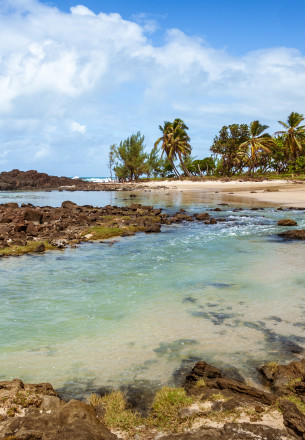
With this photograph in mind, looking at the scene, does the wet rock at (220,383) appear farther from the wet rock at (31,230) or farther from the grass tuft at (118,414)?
the wet rock at (31,230)

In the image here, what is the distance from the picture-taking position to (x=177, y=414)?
14.6ft

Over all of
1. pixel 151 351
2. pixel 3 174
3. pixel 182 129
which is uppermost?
pixel 182 129

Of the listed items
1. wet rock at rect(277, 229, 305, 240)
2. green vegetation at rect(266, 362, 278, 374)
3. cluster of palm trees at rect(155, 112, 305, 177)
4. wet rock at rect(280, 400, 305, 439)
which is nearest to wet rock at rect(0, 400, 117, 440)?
wet rock at rect(280, 400, 305, 439)

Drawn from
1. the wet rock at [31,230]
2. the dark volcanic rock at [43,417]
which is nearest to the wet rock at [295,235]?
the wet rock at [31,230]

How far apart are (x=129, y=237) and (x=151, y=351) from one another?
1204 centimetres

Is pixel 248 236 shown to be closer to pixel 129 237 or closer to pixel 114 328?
pixel 129 237

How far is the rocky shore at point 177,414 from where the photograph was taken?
381 centimetres

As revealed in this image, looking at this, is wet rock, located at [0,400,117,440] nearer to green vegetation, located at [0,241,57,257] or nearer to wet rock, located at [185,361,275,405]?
wet rock, located at [185,361,275,405]

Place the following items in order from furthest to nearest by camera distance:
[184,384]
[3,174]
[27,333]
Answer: [3,174], [27,333], [184,384]

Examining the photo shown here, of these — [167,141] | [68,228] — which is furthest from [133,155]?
[68,228]

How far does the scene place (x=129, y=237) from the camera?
60.3ft

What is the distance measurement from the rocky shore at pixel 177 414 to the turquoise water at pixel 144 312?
2.17 ft

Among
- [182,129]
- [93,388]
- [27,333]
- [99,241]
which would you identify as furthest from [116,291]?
[182,129]

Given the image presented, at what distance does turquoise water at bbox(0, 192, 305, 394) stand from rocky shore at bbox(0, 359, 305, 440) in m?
0.66
